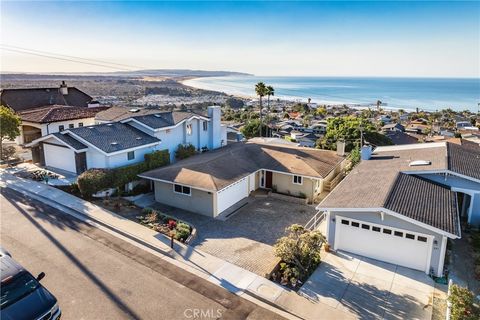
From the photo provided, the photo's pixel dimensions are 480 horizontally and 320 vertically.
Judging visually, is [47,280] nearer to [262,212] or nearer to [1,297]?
[1,297]

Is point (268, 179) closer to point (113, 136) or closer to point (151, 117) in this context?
point (151, 117)

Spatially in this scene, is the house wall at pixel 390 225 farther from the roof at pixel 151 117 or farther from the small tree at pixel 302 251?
the roof at pixel 151 117

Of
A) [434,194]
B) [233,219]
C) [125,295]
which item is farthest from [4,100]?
[434,194]

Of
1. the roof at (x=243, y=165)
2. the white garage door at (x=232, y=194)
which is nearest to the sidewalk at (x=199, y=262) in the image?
the roof at (x=243, y=165)

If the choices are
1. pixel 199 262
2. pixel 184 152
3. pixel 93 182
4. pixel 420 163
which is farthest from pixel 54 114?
pixel 420 163

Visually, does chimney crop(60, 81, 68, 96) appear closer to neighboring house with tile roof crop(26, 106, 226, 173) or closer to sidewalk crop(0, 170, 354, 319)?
neighboring house with tile roof crop(26, 106, 226, 173)

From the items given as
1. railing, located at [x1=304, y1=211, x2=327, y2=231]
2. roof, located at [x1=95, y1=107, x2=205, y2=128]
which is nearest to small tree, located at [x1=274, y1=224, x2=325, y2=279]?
railing, located at [x1=304, y1=211, x2=327, y2=231]
